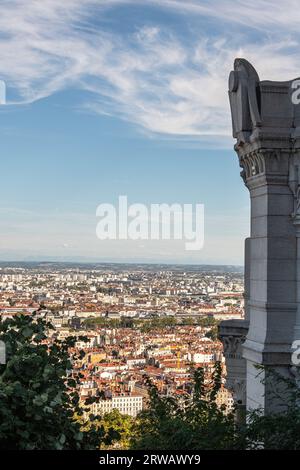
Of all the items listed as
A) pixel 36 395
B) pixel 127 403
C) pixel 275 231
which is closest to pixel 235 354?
pixel 275 231

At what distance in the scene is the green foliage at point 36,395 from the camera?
4691 mm

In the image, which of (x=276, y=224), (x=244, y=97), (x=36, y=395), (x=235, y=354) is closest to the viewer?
(x=36, y=395)

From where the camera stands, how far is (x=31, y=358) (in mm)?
5078

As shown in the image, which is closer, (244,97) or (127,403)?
(244,97)

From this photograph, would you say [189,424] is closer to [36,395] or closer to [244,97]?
[36,395]

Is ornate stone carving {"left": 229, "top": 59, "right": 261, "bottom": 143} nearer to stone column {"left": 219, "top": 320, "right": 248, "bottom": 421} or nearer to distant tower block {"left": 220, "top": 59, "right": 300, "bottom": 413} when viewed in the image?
distant tower block {"left": 220, "top": 59, "right": 300, "bottom": 413}

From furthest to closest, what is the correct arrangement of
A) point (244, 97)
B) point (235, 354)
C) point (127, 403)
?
point (127, 403) < point (235, 354) < point (244, 97)

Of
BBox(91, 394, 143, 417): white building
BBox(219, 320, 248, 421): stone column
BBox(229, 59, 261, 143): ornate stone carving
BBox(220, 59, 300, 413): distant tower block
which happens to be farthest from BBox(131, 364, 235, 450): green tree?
BBox(91, 394, 143, 417): white building

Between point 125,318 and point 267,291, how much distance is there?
87110mm

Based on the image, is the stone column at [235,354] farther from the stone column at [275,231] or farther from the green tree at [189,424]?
the stone column at [275,231]

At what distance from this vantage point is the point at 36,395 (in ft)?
15.7

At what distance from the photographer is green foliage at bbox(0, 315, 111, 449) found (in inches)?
185

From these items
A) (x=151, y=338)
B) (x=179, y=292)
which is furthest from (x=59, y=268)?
(x=151, y=338)

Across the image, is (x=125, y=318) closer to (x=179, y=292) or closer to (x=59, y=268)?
(x=179, y=292)
